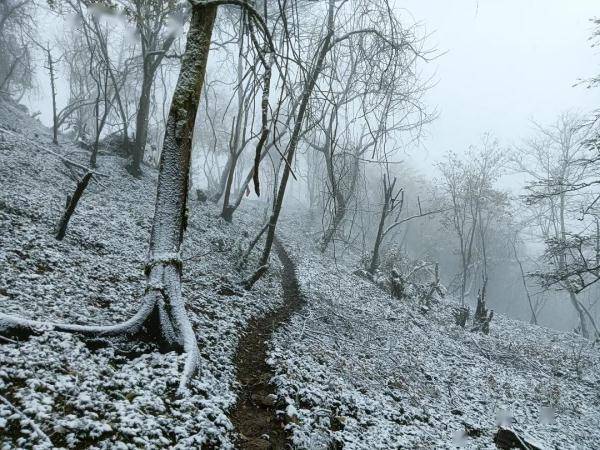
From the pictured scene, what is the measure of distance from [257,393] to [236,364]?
59 centimetres

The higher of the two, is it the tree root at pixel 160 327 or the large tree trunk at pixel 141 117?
the large tree trunk at pixel 141 117

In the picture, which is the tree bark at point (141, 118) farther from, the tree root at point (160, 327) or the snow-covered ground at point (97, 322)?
the tree root at point (160, 327)

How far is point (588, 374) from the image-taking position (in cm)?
938

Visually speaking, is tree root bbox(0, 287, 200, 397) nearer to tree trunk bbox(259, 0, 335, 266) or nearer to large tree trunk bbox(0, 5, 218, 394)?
large tree trunk bbox(0, 5, 218, 394)

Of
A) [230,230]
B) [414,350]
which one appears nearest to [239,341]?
[414,350]

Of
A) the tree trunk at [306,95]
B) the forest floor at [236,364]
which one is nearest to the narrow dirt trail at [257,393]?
the forest floor at [236,364]

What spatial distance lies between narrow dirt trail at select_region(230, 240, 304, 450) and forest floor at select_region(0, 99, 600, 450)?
0.07 ft

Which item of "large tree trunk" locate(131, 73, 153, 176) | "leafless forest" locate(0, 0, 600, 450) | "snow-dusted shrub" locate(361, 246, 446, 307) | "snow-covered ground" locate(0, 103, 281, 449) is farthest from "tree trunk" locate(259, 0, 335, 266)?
"large tree trunk" locate(131, 73, 153, 176)

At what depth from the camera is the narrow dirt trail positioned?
143 inches

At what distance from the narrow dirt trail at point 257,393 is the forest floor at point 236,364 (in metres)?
0.02

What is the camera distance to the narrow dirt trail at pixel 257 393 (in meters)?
3.62

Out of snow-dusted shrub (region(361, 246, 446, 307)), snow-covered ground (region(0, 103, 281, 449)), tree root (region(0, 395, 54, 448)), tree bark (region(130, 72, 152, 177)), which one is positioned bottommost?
tree root (region(0, 395, 54, 448))

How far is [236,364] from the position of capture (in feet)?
15.9

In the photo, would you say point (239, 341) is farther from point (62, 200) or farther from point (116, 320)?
point (62, 200)
